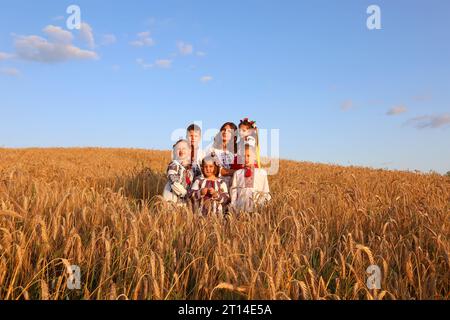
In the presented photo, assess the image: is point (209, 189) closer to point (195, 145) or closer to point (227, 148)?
point (195, 145)

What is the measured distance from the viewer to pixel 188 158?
20.6ft

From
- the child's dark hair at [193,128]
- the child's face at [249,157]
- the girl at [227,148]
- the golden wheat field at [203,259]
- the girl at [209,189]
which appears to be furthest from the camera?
the girl at [227,148]

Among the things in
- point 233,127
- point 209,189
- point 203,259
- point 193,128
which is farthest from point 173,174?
point 203,259

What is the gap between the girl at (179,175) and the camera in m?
5.67

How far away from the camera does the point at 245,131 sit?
651 centimetres

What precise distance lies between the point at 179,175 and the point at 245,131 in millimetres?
1391

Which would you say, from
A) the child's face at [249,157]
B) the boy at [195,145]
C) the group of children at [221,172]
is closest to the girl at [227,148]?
the group of children at [221,172]

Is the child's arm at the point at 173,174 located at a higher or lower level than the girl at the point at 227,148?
lower

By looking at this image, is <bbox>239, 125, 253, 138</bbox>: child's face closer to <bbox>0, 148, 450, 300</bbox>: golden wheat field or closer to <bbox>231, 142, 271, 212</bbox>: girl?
<bbox>231, 142, 271, 212</bbox>: girl

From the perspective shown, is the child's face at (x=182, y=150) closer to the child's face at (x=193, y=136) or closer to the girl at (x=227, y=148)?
the child's face at (x=193, y=136)

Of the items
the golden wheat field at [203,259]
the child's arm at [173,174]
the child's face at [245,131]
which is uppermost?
the child's face at [245,131]

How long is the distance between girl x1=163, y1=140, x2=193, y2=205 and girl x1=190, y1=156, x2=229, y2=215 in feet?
0.77

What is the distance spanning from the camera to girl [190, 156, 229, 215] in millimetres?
5340

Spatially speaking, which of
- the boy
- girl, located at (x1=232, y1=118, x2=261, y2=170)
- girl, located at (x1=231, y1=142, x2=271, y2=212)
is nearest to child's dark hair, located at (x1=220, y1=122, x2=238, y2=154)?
girl, located at (x1=232, y1=118, x2=261, y2=170)
